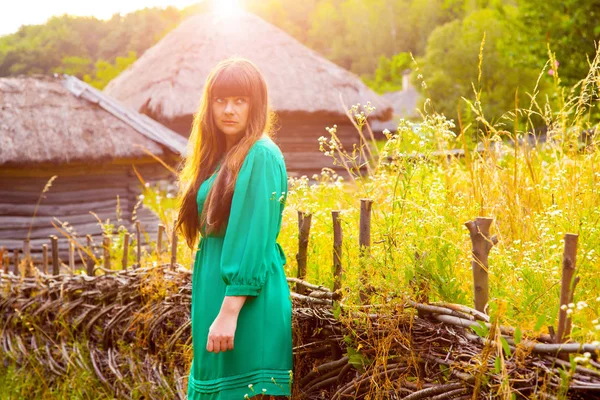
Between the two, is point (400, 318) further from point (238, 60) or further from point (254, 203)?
point (238, 60)

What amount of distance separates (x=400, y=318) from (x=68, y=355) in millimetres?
2988

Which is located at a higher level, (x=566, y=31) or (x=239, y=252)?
(x=566, y=31)

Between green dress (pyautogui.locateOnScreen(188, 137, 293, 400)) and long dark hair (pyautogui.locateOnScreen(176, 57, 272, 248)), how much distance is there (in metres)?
0.06

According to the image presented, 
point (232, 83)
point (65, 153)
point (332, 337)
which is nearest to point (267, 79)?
point (65, 153)

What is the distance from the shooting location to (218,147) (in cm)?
246

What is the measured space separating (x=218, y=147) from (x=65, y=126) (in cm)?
727

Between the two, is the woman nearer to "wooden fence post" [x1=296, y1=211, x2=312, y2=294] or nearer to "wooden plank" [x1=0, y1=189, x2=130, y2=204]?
"wooden fence post" [x1=296, y1=211, x2=312, y2=294]

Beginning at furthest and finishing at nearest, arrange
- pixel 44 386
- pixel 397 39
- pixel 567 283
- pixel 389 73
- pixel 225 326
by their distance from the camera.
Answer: pixel 397 39 → pixel 389 73 → pixel 44 386 → pixel 225 326 → pixel 567 283

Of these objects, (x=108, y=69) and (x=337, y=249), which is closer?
(x=337, y=249)

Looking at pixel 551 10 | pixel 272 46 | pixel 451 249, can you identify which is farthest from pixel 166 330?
pixel 272 46

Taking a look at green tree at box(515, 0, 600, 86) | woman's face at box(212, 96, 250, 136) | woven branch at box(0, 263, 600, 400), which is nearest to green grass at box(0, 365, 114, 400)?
woven branch at box(0, 263, 600, 400)

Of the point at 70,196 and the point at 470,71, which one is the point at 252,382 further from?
the point at 470,71

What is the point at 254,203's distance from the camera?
84.7 inches

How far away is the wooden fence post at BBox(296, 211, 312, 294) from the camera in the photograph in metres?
2.56
